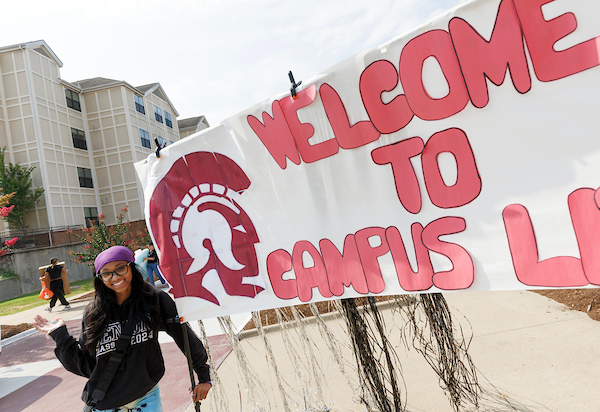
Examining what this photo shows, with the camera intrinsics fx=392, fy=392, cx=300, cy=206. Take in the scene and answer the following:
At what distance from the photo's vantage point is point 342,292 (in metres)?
2.56

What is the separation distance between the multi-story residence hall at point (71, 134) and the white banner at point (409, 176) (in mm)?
24717

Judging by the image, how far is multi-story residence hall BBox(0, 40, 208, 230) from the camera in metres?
26.2

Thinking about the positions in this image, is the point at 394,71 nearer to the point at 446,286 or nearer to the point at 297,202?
the point at 297,202

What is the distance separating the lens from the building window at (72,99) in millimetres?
29812

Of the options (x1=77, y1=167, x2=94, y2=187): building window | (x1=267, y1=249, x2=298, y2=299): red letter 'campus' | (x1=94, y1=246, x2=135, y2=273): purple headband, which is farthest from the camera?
(x1=77, y1=167, x2=94, y2=187): building window

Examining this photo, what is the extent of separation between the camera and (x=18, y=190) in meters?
25.0

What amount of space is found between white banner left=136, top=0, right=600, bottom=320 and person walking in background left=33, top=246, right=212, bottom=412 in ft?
1.29

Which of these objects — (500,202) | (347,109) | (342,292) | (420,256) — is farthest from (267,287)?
(500,202)

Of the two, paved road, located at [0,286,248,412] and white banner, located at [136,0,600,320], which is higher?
white banner, located at [136,0,600,320]

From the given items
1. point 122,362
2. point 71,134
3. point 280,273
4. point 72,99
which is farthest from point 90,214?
point 280,273

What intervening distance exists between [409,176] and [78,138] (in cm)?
3357

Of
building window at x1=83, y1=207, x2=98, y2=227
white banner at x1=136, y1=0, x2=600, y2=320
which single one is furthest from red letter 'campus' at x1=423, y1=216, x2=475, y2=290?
building window at x1=83, y1=207, x2=98, y2=227

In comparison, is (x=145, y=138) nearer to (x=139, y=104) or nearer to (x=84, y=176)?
(x=139, y=104)

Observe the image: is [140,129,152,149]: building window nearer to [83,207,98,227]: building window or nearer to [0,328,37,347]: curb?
[83,207,98,227]: building window
